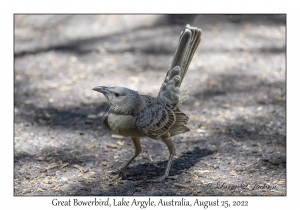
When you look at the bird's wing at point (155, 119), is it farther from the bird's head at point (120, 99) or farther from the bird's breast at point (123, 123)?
the bird's head at point (120, 99)

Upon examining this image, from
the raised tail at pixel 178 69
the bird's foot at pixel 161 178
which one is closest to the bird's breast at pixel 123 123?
the bird's foot at pixel 161 178

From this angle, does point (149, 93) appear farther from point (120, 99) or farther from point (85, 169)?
point (120, 99)

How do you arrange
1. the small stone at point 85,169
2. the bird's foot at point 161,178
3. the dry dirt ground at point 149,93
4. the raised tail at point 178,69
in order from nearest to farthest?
the bird's foot at point 161,178
the dry dirt ground at point 149,93
the small stone at point 85,169
the raised tail at point 178,69

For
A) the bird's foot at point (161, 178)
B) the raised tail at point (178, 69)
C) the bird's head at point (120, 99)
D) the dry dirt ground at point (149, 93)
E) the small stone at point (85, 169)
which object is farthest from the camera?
the raised tail at point (178, 69)

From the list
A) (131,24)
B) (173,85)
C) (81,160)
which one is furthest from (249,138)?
(131,24)

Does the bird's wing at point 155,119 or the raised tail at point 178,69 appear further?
the raised tail at point 178,69

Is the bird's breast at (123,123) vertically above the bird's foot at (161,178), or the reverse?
the bird's breast at (123,123)

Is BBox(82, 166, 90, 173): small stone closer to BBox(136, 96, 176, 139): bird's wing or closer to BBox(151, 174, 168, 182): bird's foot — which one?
BBox(151, 174, 168, 182): bird's foot

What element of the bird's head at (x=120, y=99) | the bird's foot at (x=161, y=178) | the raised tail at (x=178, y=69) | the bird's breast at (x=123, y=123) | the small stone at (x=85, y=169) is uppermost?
the raised tail at (x=178, y=69)
